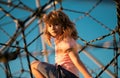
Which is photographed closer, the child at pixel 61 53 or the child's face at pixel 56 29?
the child at pixel 61 53

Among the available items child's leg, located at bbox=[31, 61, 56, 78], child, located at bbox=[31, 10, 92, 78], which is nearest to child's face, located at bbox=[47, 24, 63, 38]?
child, located at bbox=[31, 10, 92, 78]

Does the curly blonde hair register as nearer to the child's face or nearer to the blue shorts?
the child's face

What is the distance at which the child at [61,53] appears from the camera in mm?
1578

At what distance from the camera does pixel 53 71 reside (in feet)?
5.21

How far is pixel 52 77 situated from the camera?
158 cm

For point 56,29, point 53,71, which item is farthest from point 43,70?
point 56,29

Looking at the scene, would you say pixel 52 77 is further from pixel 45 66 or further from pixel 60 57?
pixel 60 57

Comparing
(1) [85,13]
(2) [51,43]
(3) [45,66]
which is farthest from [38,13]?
(1) [85,13]

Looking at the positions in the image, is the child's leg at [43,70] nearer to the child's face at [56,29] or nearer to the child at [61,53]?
the child at [61,53]

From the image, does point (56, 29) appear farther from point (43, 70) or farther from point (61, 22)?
point (43, 70)

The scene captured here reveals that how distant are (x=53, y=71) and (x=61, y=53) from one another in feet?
0.57

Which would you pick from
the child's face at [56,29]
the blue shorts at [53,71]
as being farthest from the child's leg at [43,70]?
the child's face at [56,29]

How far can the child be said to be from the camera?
5.18ft

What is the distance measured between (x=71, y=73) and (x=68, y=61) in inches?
4.5
